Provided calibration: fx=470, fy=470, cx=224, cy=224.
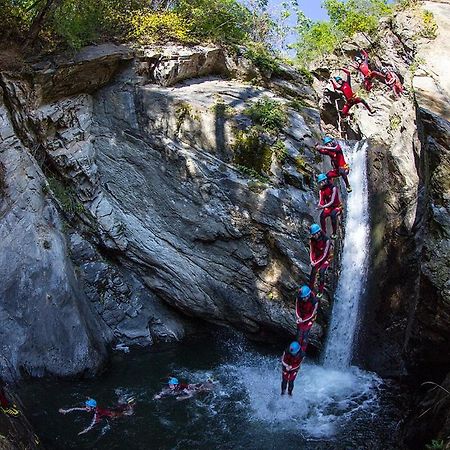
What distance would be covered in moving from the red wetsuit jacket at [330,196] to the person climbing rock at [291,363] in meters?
3.36

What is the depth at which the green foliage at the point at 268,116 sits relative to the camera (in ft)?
40.4

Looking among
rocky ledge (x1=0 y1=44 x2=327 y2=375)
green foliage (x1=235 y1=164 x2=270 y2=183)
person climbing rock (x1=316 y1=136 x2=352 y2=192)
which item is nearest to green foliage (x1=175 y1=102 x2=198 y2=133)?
rocky ledge (x1=0 y1=44 x2=327 y2=375)

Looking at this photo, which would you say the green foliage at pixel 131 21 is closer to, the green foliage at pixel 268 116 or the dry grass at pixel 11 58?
the dry grass at pixel 11 58

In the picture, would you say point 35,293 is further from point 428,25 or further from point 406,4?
point 406,4

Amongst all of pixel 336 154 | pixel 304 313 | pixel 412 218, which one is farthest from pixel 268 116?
pixel 304 313

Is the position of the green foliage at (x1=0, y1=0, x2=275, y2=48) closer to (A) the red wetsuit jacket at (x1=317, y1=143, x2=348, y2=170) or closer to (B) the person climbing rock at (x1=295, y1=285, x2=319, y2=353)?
(A) the red wetsuit jacket at (x1=317, y1=143, x2=348, y2=170)

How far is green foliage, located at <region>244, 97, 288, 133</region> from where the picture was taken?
12305 mm

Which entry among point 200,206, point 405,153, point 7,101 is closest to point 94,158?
point 7,101

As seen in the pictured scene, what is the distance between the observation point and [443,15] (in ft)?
44.8

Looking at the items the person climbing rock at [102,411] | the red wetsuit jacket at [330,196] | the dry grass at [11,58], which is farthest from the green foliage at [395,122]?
the person climbing rock at [102,411]

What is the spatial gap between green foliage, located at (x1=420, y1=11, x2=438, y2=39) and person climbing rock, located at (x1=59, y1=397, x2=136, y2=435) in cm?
1224

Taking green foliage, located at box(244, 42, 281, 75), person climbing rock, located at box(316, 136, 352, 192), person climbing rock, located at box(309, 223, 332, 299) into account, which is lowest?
person climbing rock, located at box(309, 223, 332, 299)

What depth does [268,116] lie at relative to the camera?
12.4m

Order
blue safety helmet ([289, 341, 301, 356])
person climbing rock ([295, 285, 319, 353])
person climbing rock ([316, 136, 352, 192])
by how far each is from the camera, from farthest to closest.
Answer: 1. person climbing rock ([316, 136, 352, 192])
2. person climbing rock ([295, 285, 319, 353])
3. blue safety helmet ([289, 341, 301, 356])
